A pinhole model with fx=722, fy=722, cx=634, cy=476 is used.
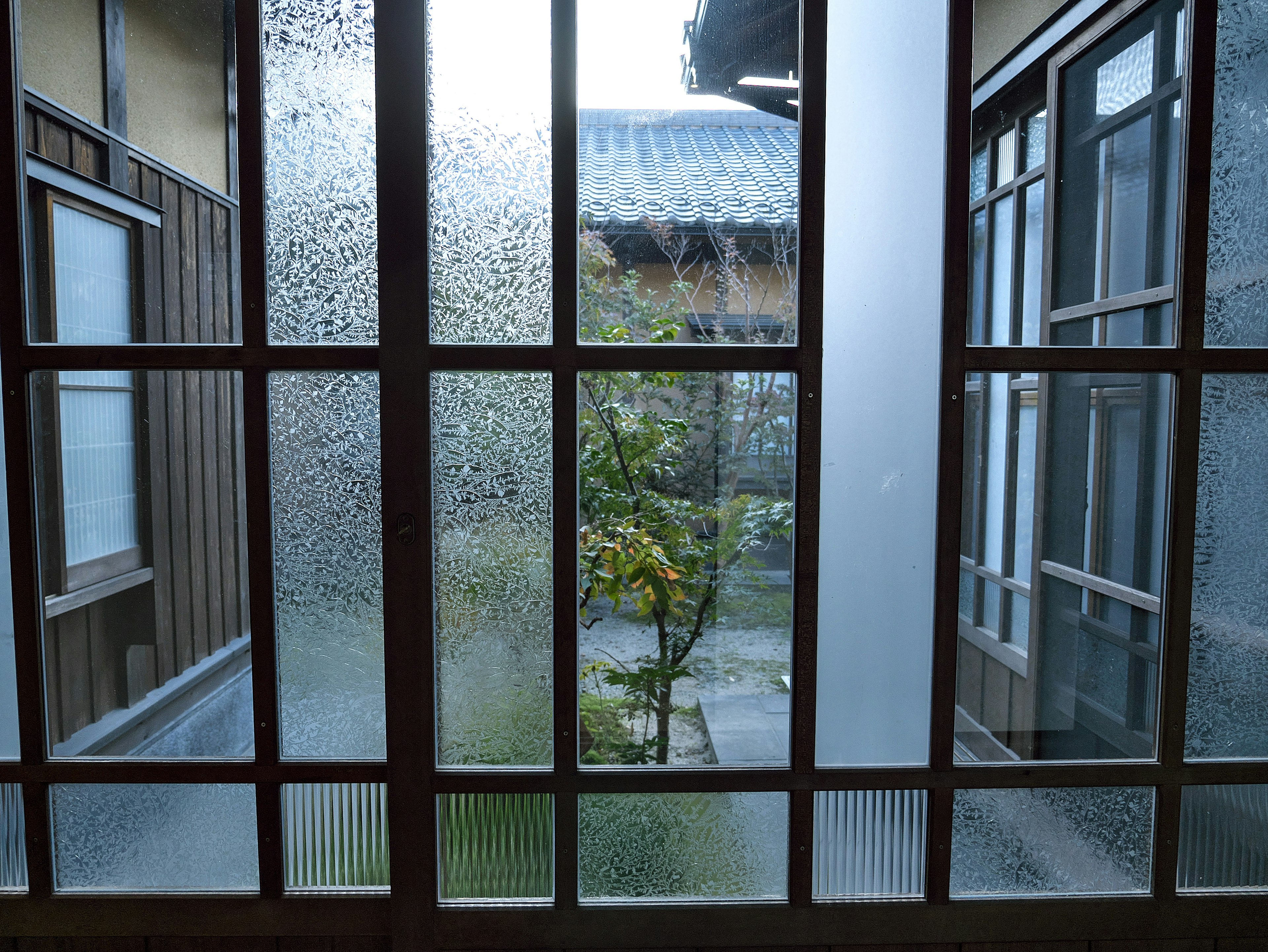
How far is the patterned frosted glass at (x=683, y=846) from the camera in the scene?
1479 millimetres

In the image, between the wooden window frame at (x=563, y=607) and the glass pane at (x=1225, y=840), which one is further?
the glass pane at (x=1225, y=840)

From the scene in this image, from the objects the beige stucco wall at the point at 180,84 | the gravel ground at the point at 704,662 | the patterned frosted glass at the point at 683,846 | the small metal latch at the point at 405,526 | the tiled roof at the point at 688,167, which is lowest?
the patterned frosted glass at the point at 683,846

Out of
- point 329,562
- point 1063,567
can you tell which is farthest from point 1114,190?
point 329,562

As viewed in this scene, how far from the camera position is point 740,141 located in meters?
1.42

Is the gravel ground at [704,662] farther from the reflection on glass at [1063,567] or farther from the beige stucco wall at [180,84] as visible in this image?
the beige stucco wall at [180,84]

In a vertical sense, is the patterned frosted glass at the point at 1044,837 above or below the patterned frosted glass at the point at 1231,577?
below

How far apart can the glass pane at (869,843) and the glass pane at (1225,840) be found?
57cm

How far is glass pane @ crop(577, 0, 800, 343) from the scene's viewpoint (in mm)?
1418

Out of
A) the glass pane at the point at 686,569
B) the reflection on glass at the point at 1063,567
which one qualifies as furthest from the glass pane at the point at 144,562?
the reflection on glass at the point at 1063,567

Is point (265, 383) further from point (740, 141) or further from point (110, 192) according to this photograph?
point (740, 141)

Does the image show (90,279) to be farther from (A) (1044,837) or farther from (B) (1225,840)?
(B) (1225,840)

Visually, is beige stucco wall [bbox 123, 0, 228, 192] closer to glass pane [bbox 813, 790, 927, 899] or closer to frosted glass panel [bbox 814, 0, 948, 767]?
frosted glass panel [bbox 814, 0, 948, 767]

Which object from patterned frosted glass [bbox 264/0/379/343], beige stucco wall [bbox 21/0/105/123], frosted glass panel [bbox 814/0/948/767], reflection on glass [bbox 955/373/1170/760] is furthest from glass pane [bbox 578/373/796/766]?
beige stucco wall [bbox 21/0/105/123]

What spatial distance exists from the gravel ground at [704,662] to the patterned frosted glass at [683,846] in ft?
0.37
